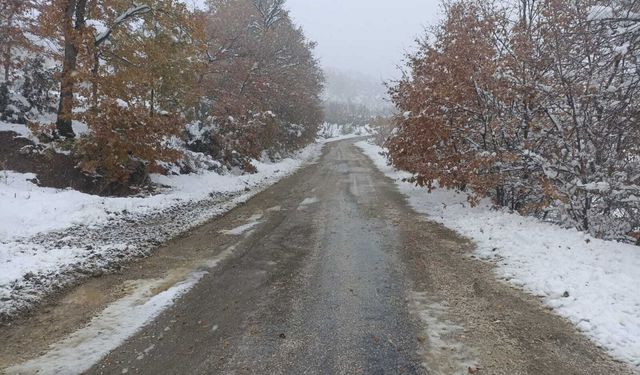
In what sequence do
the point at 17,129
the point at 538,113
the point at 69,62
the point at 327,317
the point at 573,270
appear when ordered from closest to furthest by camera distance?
the point at 327,317 → the point at 573,270 → the point at 538,113 → the point at 69,62 → the point at 17,129

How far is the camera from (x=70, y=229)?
8102mm

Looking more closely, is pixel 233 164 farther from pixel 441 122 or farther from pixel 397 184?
pixel 441 122

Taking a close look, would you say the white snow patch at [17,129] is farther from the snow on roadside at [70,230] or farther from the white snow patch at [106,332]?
the white snow patch at [106,332]

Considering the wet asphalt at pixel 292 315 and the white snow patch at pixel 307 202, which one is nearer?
the wet asphalt at pixel 292 315

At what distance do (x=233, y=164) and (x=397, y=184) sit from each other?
745 centimetres

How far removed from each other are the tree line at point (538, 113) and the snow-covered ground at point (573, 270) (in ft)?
3.14

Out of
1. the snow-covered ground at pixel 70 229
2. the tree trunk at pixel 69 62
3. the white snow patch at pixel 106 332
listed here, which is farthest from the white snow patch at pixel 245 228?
the tree trunk at pixel 69 62

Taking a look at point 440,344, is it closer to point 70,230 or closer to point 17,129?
point 70,230

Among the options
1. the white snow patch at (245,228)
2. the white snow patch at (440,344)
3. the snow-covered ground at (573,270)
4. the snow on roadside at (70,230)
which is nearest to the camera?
the white snow patch at (440,344)

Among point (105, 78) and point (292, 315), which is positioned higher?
point (105, 78)

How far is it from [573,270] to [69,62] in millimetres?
12370

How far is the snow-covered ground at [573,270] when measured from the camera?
15.4ft

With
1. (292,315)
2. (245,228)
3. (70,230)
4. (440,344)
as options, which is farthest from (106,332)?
(245,228)

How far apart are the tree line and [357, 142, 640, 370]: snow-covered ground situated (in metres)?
0.96
